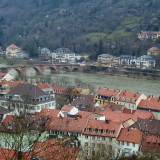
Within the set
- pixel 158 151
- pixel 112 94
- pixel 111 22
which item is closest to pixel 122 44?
pixel 111 22

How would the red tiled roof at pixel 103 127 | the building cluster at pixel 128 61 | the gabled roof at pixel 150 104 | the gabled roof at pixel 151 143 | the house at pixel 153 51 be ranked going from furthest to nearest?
the house at pixel 153 51 < the building cluster at pixel 128 61 < the gabled roof at pixel 150 104 < the red tiled roof at pixel 103 127 < the gabled roof at pixel 151 143

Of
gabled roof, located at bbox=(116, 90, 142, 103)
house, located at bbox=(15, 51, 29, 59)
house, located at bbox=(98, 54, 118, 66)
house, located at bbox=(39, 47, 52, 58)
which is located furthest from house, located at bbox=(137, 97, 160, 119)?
house, located at bbox=(39, 47, 52, 58)

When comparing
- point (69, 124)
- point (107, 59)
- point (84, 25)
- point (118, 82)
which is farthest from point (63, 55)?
point (69, 124)

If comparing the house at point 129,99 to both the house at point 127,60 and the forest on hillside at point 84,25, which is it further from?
the forest on hillside at point 84,25

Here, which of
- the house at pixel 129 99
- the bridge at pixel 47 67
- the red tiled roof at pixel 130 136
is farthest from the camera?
the bridge at pixel 47 67

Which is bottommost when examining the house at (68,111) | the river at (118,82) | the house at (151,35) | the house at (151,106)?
the river at (118,82)

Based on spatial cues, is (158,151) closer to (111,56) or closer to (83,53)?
(111,56)

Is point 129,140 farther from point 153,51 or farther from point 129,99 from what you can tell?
point 153,51

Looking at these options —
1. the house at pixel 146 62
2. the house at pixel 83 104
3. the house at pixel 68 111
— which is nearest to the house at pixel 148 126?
the house at pixel 68 111
